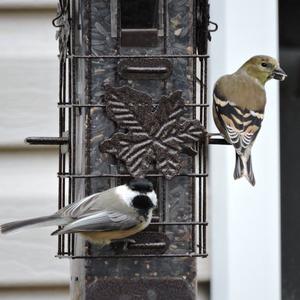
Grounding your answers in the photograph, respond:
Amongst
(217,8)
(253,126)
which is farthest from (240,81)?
(217,8)

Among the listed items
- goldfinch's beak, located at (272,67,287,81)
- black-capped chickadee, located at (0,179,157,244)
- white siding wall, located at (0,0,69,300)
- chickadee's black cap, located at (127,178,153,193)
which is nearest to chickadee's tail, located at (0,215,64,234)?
black-capped chickadee, located at (0,179,157,244)

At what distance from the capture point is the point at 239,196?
709 cm

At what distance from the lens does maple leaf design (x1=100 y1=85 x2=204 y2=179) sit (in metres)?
5.96

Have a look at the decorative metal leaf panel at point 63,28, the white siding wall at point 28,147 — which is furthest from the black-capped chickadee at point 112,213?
the white siding wall at point 28,147

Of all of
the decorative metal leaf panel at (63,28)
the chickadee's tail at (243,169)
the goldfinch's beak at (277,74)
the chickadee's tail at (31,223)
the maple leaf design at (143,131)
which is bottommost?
the chickadee's tail at (31,223)

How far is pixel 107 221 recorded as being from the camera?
5758 millimetres

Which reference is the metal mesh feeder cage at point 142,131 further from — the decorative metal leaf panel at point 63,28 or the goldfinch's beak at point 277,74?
the goldfinch's beak at point 277,74

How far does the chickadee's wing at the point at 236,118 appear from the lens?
610 cm

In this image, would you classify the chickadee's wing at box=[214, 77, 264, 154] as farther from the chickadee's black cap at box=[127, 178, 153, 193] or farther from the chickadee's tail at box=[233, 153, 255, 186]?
the chickadee's black cap at box=[127, 178, 153, 193]

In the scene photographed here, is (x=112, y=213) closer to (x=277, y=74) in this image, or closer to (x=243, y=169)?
(x=243, y=169)

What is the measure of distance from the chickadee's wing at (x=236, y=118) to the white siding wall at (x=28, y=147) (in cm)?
106

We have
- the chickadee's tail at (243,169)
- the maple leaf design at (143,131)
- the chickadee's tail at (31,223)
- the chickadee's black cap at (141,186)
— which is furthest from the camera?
the chickadee's tail at (243,169)

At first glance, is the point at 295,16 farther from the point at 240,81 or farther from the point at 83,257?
the point at 83,257

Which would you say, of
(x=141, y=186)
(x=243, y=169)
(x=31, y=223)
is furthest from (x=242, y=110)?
(x=31, y=223)
